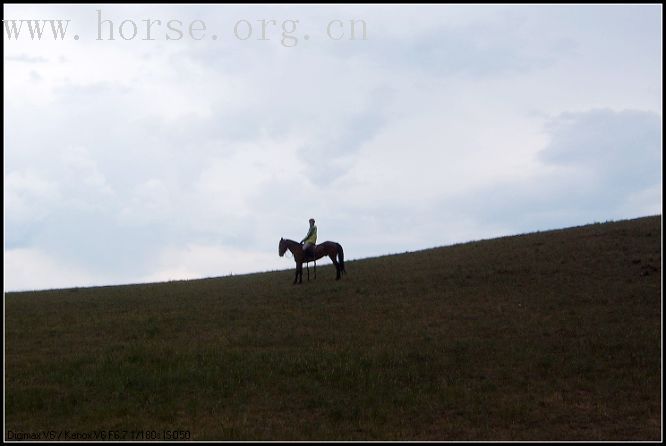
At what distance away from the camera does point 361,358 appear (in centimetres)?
2103

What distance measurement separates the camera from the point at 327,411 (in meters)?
17.2

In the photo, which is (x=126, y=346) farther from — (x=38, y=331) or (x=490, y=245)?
(x=490, y=245)

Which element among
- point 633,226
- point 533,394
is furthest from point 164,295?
point 633,226

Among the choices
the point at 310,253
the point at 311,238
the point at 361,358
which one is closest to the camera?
the point at 361,358

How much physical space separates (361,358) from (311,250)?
13.6 metres

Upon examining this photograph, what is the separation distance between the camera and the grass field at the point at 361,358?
1645 cm

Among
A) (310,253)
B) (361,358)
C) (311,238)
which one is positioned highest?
(311,238)

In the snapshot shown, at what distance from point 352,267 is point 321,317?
13.5m

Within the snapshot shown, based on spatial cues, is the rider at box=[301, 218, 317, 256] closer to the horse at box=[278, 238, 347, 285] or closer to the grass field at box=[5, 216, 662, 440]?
the horse at box=[278, 238, 347, 285]

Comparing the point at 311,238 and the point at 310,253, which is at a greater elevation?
the point at 311,238

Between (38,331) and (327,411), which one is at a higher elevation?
(38,331)

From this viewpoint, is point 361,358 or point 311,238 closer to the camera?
point 361,358

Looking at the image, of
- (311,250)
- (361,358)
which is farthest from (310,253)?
(361,358)

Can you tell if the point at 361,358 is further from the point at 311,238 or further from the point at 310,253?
the point at 310,253
